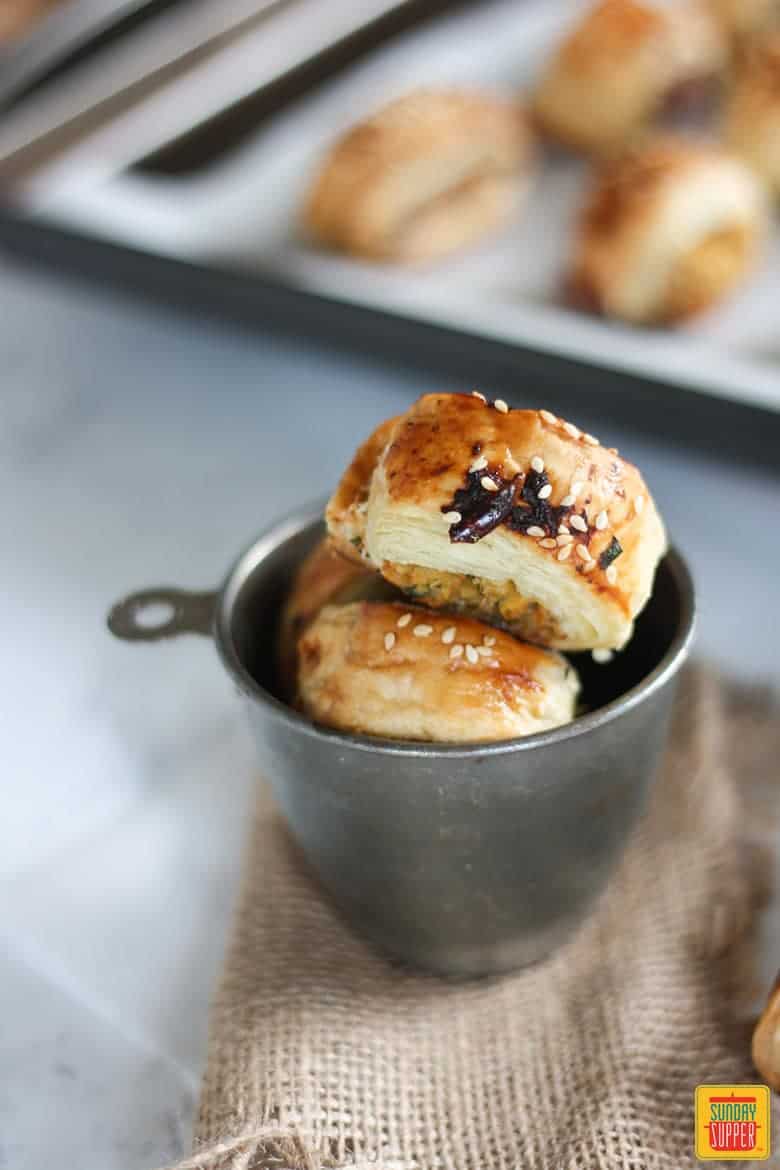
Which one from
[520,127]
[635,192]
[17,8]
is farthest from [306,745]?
[17,8]

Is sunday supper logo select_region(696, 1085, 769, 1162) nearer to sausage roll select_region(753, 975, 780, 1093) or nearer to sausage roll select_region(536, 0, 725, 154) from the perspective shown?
sausage roll select_region(753, 975, 780, 1093)

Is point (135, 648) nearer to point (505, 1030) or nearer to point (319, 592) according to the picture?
point (319, 592)

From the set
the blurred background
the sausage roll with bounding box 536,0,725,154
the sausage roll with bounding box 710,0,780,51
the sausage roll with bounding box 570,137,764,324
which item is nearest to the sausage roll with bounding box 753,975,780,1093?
the blurred background

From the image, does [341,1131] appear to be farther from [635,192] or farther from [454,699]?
[635,192]

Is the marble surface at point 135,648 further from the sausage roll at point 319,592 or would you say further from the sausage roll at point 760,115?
the sausage roll at point 760,115

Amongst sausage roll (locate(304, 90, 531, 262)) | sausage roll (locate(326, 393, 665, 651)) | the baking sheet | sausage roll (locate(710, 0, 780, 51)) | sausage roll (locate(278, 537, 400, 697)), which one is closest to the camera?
sausage roll (locate(326, 393, 665, 651))

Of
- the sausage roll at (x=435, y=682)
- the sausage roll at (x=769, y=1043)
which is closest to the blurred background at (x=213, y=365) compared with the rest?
the sausage roll at (x=769, y=1043)
